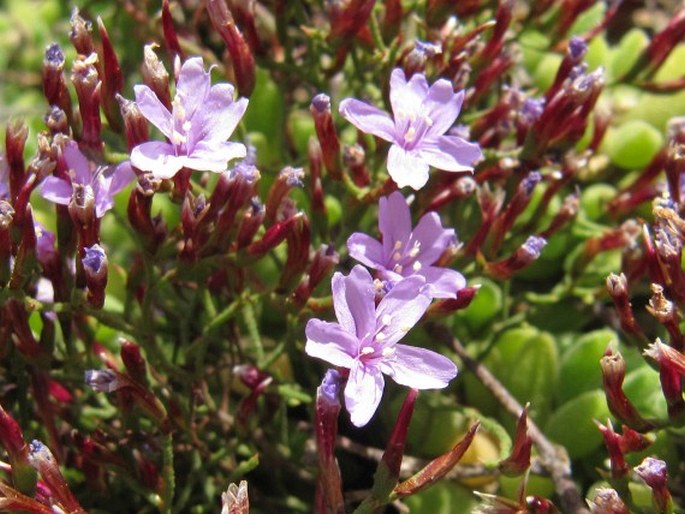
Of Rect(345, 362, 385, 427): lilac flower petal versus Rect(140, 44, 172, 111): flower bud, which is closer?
Rect(345, 362, 385, 427): lilac flower petal

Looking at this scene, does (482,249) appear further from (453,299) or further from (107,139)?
(107,139)

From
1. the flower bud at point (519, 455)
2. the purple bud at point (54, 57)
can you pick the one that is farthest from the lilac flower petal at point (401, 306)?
the purple bud at point (54, 57)

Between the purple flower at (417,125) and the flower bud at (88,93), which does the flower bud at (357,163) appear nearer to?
the purple flower at (417,125)

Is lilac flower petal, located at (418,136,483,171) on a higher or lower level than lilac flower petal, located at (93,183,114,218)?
higher

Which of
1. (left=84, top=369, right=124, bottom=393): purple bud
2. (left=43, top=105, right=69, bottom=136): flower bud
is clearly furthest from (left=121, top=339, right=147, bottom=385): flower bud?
(left=43, top=105, right=69, bottom=136): flower bud

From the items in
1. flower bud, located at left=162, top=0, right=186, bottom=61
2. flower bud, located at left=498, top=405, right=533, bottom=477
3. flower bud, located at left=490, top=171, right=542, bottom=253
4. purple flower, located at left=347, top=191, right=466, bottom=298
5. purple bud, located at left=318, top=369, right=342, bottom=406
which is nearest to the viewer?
purple bud, located at left=318, top=369, right=342, bottom=406

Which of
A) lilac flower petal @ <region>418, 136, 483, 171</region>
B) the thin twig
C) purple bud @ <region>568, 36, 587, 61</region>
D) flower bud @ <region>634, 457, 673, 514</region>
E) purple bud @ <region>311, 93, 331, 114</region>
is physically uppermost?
purple bud @ <region>568, 36, 587, 61</region>

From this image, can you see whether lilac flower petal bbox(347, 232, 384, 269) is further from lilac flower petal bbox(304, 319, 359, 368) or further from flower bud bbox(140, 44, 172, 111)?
flower bud bbox(140, 44, 172, 111)

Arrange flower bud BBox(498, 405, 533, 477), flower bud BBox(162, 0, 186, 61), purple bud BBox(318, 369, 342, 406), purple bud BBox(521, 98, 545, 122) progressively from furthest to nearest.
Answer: purple bud BBox(521, 98, 545, 122) → flower bud BBox(162, 0, 186, 61) → flower bud BBox(498, 405, 533, 477) → purple bud BBox(318, 369, 342, 406)

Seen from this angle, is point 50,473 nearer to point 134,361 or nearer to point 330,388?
point 134,361
